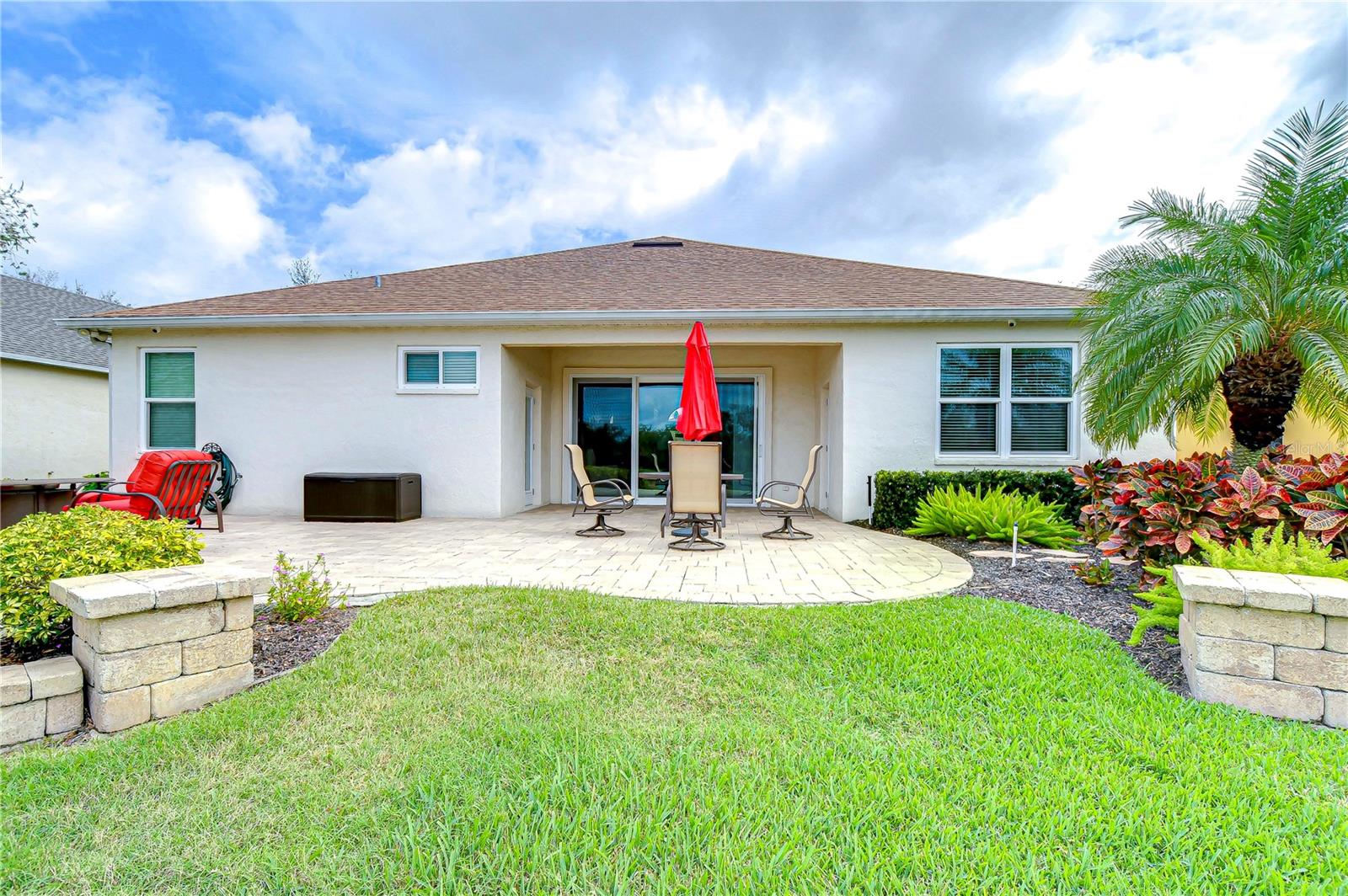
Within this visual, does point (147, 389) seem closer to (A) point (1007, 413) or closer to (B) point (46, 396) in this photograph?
(B) point (46, 396)

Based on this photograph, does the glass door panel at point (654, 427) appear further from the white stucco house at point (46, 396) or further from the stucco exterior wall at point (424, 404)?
the white stucco house at point (46, 396)

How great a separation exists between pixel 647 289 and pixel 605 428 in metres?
2.90

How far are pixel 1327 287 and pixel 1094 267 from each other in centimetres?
227

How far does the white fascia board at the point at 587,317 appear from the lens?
329 inches

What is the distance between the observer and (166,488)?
617cm

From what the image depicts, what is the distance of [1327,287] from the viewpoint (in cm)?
566

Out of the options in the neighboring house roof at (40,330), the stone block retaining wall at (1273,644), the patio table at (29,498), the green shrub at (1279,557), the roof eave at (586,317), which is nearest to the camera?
the stone block retaining wall at (1273,644)

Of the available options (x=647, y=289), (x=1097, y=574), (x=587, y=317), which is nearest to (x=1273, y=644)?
(x=1097, y=574)

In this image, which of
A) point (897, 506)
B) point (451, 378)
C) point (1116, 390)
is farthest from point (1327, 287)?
point (451, 378)

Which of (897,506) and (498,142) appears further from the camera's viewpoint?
(498,142)

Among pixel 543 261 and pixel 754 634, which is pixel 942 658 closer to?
pixel 754 634

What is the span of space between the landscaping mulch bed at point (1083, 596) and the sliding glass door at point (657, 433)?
5621 millimetres

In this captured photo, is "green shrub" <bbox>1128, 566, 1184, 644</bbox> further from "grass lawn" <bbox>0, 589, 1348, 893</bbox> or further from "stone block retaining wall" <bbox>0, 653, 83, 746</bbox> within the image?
"stone block retaining wall" <bbox>0, 653, 83, 746</bbox>

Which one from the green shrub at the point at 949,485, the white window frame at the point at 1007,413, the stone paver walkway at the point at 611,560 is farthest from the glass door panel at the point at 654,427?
the white window frame at the point at 1007,413
